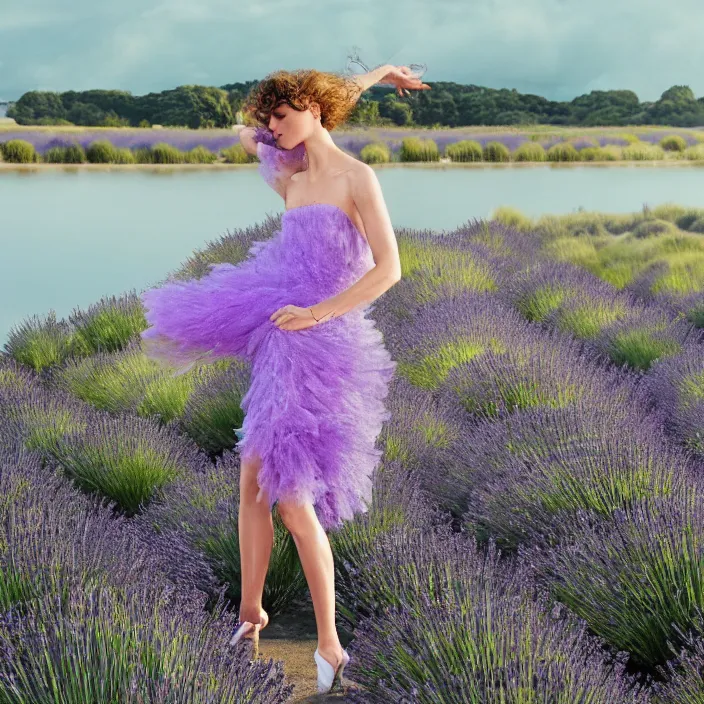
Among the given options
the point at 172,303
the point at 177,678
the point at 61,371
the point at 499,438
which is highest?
the point at 172,303

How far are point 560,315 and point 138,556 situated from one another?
14.0 feet

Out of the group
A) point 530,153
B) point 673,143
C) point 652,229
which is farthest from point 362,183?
point 673,143

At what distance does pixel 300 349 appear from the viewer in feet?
7.04

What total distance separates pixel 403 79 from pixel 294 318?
81 centimetres

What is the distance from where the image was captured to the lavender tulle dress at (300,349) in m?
2.16

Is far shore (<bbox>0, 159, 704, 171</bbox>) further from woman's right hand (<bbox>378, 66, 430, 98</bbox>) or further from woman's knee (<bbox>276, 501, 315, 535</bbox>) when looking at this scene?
woman's knee (<bbox>276, 501, 315, 535</bbox>)

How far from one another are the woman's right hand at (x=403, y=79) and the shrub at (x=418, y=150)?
10809 millimetres

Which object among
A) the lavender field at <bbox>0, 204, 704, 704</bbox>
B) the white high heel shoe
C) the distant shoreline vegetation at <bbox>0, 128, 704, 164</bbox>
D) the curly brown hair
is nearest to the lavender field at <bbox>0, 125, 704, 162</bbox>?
the distant shoreline vegetation at <bbox>0, 128, 704, 164</bbox>

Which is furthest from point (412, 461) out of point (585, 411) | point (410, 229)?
point (410, 229)

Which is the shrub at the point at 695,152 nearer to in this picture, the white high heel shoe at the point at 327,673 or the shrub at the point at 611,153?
the shrub at the point at 611,153

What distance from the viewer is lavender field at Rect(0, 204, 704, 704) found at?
1939 millimetres

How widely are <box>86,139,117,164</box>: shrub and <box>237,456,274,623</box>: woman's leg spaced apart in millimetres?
11115

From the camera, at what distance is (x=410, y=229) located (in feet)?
27.0

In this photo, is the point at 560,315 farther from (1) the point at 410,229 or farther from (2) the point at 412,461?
(2) the point at 412,461
